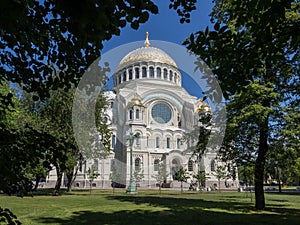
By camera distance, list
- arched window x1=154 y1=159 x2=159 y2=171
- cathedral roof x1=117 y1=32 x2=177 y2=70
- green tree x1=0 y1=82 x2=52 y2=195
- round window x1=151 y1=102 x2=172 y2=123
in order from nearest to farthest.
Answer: green tree x1=0 y1=82 x2=52 y2=195, arched window x1=154 y1=159 x2=159 y2=171, round window x1=151 y1=102 x2=172 y2=123, cathedral roof x1=117 y1=32 x2=177 y2=70

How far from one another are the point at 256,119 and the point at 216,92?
27.2 feet

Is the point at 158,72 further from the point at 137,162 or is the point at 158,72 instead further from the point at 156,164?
the point at 137,162

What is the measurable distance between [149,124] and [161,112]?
380cm

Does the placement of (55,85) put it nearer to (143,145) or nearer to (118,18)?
(118,18)

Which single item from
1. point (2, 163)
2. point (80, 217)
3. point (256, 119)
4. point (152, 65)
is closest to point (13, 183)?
point (2, 163)

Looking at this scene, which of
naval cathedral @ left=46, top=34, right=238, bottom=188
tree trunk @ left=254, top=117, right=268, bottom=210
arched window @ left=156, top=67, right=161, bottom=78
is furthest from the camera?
arched window @ left=156, top=67, right=161, bottom=78

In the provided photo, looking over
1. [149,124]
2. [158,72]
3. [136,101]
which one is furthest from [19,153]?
[158,72]

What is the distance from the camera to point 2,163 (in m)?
2.90

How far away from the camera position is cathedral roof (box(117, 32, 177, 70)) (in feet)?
215

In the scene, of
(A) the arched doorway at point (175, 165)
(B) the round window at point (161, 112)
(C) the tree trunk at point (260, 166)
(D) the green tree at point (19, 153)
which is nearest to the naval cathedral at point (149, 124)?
(B) the round window at point (161, 112)

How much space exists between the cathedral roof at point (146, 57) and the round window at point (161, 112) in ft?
37.3

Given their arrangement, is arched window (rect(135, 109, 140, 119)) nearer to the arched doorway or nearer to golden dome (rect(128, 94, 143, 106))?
golden dome (rect(128, 94, 143, 106))

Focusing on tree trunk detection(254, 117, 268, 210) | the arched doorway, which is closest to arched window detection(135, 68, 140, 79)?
the arched doorway

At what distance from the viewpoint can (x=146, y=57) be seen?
216 feet
